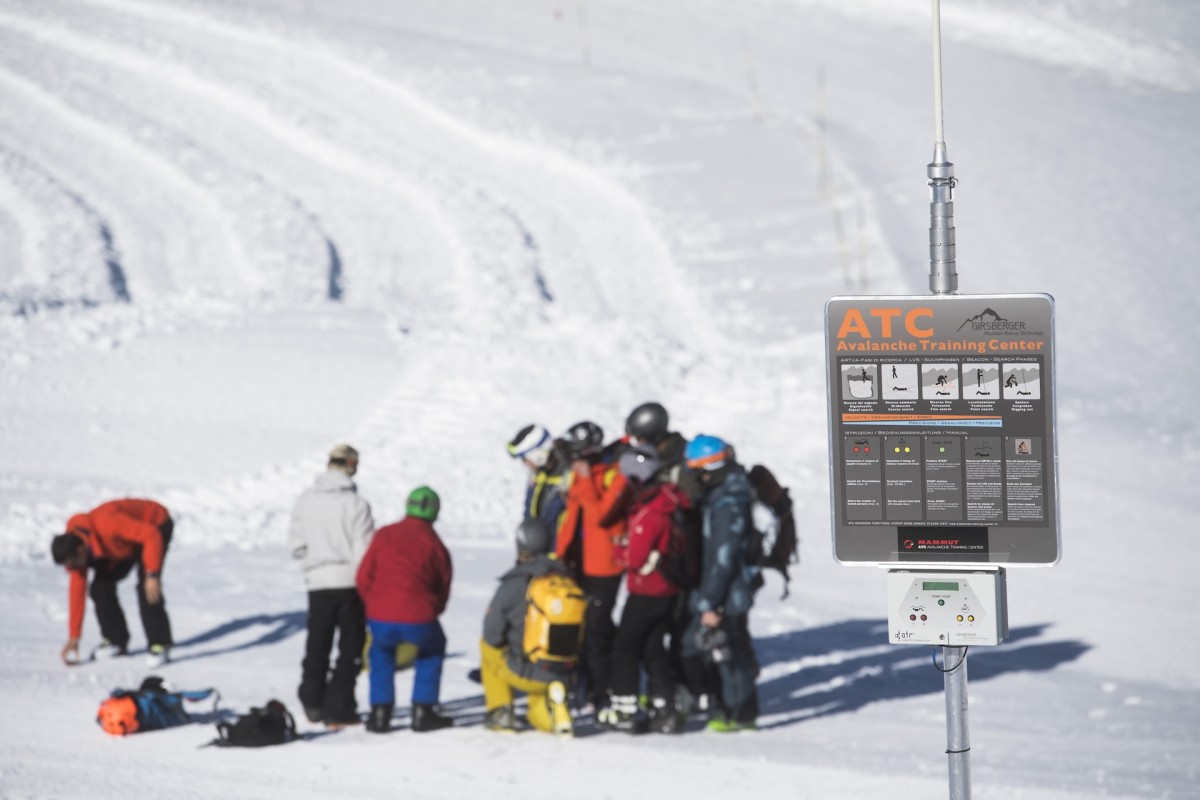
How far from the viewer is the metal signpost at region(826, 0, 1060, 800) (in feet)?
15.5

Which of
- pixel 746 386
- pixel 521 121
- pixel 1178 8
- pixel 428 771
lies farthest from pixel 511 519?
pixel 1178 8

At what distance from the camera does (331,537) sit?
8570 millimetres

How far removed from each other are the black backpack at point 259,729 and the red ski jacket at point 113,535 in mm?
1728

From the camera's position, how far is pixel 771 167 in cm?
2867

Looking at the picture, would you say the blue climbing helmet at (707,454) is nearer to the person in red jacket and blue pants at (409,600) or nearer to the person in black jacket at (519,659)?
the person in black jacket at (519,659)

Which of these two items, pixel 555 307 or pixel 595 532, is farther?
pixel 555 307

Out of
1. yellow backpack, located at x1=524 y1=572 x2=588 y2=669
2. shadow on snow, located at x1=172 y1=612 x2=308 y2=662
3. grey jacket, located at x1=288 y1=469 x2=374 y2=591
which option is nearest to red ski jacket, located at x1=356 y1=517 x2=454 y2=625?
grey jacket, located at x1=288 y1=469 x2=374 y2=591

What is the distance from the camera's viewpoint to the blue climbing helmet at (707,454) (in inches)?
332

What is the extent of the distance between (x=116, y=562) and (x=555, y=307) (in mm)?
11645

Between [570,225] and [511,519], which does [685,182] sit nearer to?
[570,225]

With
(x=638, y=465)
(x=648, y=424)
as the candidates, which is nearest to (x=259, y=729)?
(x=638, y=465)

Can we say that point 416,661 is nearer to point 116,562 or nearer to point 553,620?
point 553,620

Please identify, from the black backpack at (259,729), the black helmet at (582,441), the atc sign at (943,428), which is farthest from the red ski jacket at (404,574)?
the atc sign at (943,428)

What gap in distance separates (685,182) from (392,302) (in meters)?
7.77
